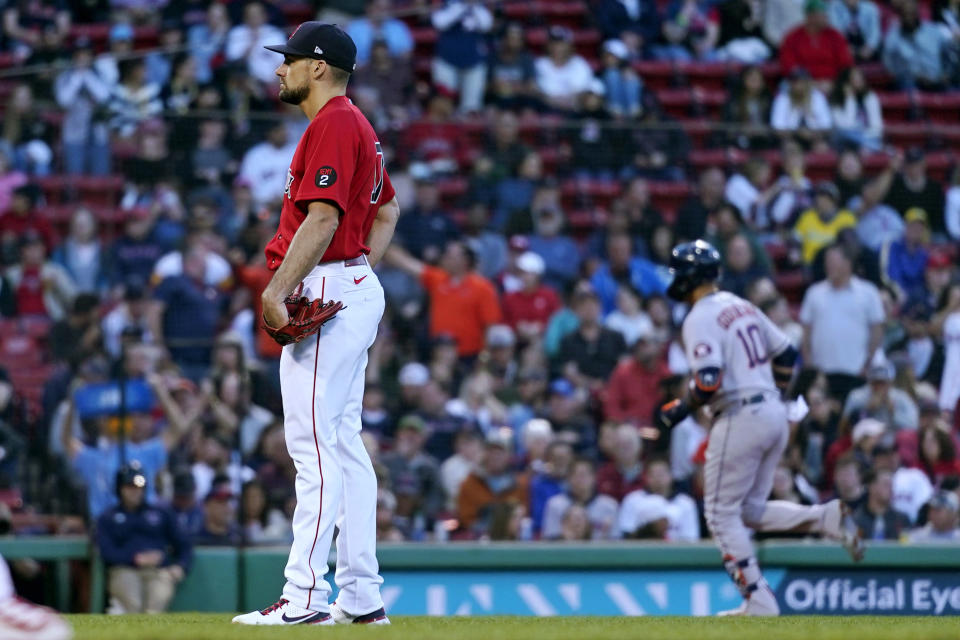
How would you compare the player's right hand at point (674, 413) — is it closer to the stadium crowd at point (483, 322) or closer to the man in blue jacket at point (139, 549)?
the stadium crowd at point (483, 322)

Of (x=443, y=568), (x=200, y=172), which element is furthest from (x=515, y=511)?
(x=200, y=172)

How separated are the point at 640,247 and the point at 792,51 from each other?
15.5 ft

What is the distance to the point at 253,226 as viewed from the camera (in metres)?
10.2

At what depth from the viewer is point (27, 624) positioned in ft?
12.6

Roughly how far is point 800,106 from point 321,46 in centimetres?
907

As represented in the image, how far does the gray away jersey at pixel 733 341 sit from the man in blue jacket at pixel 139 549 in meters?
3.36

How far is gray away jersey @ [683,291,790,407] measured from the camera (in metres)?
7.04

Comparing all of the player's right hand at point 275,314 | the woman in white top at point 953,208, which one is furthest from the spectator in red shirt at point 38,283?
the woman in white top at point 953,208

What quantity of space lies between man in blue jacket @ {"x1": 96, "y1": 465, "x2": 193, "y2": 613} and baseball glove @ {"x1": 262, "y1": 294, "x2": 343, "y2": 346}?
3.98m

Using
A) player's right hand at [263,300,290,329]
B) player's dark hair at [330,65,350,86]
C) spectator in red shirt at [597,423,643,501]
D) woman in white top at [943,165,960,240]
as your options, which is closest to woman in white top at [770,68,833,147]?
woman in white top at [943,165,960,240]

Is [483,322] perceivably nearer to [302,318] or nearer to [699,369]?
[699,369]

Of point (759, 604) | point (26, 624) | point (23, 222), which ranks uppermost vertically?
point (23, 222)

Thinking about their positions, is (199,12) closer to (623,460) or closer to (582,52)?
(582,52)

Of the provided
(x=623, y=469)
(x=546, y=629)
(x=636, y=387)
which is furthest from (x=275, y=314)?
(x=636, y=387)
